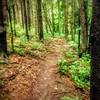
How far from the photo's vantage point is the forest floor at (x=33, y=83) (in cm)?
751

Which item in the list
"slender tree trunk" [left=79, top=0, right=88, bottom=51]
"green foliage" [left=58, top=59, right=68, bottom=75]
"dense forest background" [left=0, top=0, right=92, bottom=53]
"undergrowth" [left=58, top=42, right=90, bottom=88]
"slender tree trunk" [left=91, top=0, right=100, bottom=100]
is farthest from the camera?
"dense forest background" [left=0, top=0, right=92, bottom=53]

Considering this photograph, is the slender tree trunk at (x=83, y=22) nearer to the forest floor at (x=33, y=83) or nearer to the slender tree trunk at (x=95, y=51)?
the forest floor at (x=33, y=83)

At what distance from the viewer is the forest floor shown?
7.51 meters

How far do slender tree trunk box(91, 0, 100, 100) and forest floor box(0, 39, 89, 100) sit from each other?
10.2 feet

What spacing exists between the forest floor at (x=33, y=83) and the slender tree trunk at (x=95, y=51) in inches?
122

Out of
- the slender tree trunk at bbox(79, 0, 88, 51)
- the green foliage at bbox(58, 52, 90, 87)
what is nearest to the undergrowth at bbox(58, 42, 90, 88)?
the green foliage at bbox(58, 52, 90, 87)

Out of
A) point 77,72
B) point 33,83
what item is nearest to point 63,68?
point 77,72

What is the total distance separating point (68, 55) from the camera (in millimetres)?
14734

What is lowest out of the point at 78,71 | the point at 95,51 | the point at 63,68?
the point at 78,71

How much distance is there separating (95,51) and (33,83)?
468cm

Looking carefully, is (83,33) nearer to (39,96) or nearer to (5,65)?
(5,65)

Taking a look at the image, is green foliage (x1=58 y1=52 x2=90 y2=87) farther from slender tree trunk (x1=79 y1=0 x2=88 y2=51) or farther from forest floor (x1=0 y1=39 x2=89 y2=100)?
slender tree trunk (x1=79 y1=0 x2=88 y2=51)

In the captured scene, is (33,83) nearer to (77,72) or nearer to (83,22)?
(77,72)

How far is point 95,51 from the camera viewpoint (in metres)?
4.41
